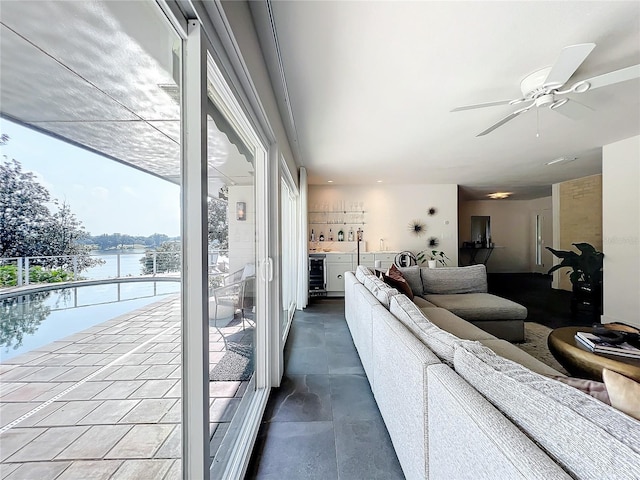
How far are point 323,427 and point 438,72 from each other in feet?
8.66

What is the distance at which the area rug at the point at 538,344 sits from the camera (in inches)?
98.1

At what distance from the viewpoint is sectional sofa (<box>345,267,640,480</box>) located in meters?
0.54

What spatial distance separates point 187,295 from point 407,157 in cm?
404

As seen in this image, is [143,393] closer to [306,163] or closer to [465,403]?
[465,403]

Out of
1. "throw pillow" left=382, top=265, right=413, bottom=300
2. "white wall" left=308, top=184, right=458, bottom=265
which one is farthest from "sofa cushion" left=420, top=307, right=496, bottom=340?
"white wall" left=308, top=184, right=458, bottom=265

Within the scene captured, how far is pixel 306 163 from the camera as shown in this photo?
14.6 feet

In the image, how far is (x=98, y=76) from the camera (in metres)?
0.68

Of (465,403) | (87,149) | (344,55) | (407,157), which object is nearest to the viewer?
(87,149)

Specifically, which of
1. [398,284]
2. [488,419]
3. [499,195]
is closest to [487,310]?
[398,284]

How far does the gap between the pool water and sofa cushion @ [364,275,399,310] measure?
1659mm

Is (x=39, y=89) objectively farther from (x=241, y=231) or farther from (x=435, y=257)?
(x=435, y=257)

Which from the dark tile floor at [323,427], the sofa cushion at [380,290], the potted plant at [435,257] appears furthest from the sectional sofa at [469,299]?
the potted plant at [435,257]

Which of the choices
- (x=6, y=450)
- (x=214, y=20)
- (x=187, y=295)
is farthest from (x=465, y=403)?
(x=214, y=20)

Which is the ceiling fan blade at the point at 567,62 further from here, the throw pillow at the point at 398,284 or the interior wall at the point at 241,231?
the interior wall at the point at 241,231
